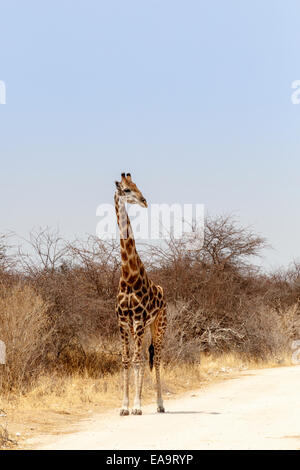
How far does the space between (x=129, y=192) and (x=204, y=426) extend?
378 centimetres

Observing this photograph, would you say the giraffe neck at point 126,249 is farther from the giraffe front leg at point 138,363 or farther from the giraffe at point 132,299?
the giraffe front leg at point 138,363

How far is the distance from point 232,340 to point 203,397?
818 centimetres

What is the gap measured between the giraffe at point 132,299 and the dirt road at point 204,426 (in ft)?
1.97

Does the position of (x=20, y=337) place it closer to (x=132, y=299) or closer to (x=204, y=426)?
(x=132, y=299)

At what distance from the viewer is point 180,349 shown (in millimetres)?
17781

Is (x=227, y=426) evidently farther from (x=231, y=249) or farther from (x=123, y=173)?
(x=231, y=249)

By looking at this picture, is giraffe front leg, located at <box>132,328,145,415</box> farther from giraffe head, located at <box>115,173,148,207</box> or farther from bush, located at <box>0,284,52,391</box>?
bush, located at <box>0,284,52,391</box>

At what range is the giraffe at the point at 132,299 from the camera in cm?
1111

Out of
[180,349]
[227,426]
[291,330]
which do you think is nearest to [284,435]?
[227,426]

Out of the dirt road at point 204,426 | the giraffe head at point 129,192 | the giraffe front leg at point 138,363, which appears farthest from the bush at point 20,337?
the giraffe head at point 129,192

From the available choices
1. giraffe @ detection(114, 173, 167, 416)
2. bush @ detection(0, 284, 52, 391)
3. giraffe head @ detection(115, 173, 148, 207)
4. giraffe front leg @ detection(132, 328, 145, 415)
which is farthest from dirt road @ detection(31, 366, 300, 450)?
giraffe head @ detection(115, 173, 148, 207)

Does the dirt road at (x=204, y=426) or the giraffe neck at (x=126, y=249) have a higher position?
the giraffe neck at (x=126, y=249)

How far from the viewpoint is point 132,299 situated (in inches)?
444

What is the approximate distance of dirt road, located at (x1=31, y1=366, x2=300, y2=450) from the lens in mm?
8211
